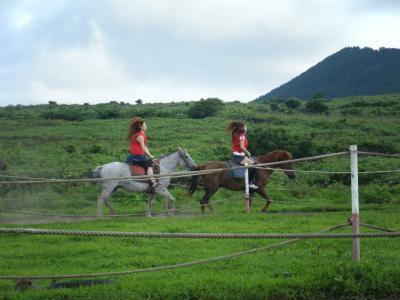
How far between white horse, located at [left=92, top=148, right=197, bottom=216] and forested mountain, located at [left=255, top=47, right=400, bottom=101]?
105 meters

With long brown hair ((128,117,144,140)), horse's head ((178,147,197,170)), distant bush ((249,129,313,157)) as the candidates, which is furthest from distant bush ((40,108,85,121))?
long brown hair ((128,117,144,140))

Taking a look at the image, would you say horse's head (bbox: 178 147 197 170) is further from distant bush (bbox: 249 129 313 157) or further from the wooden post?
distant bush (bbox: 249 129 313 157)

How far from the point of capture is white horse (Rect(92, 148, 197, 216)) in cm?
1480

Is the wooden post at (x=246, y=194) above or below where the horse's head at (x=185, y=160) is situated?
below

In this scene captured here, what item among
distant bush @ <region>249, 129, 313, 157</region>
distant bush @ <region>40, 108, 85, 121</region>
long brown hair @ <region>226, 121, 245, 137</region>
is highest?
distant bush @ <region>40, 108, 85, 121</region>

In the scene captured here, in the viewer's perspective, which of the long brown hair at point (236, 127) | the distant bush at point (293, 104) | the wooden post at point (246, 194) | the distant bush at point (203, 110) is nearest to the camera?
the wooden post at point (246, 194)

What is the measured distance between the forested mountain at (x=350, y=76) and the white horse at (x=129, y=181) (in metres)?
105

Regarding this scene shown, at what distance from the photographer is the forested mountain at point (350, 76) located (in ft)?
421

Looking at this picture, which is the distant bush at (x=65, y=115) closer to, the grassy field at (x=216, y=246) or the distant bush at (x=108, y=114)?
the distant bush at (x=108, y=114)

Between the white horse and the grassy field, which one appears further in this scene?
the white horse

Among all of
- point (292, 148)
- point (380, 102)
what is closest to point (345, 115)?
point (380, 102)

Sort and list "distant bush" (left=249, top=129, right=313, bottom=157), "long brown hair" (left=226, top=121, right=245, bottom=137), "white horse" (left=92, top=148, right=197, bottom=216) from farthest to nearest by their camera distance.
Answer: "distant bush" (left=249, top=129, right=313, bottom=157) → "long brown hair" (left=226, top=121, right=245, bottom=137) → "white horse" (left=92, top=148, right=197, bottom=216)

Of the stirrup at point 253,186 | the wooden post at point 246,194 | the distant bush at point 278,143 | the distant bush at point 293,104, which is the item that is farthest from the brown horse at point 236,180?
the distant bush at point 293,104

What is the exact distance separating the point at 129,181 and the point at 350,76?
138 metres
